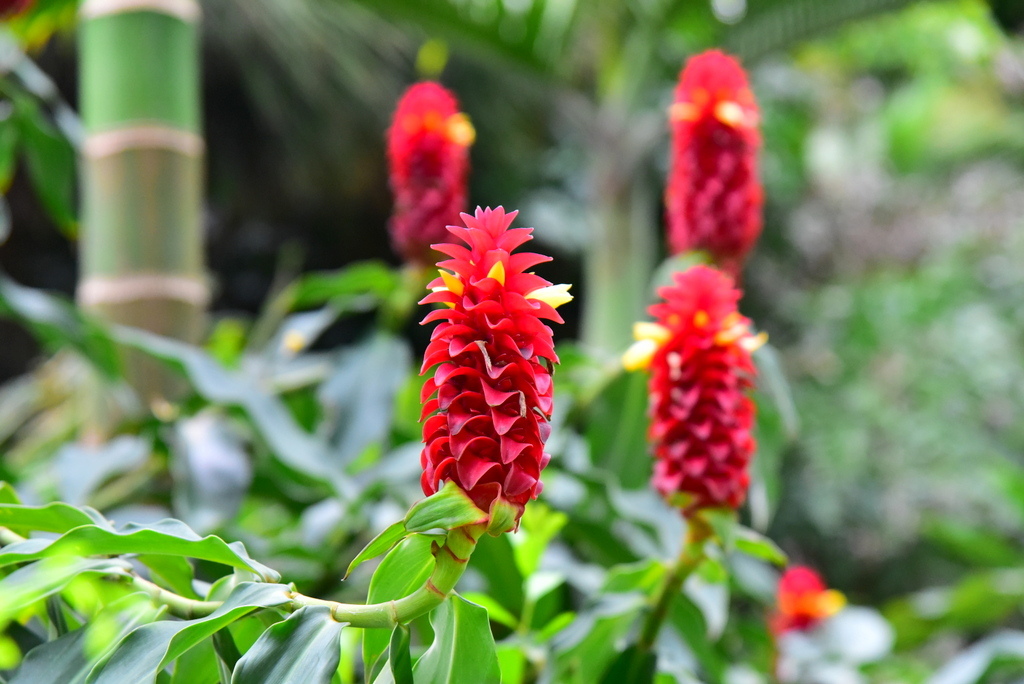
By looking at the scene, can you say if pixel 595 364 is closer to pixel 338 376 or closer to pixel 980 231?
pixel 338 376

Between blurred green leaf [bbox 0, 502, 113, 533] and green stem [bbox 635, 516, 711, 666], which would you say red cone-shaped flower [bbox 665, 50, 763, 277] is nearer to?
green stem [bbox 635, 516, 711, 666]

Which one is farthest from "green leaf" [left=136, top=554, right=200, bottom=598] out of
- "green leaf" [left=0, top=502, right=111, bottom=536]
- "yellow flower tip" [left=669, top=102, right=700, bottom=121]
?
"yellow flower tip" [left=669, top=102, right=700, bottom=121]

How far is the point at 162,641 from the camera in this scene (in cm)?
34

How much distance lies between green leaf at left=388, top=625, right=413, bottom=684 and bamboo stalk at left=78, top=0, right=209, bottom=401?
2.09 ft

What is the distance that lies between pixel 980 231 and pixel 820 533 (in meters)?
1.31

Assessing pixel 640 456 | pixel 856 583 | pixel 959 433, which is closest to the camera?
pixel 640 456

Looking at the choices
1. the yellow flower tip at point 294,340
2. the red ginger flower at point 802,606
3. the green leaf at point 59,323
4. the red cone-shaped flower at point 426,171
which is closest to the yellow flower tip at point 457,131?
the red cone-shaped flower at point 426,171

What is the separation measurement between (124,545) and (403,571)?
11 centimetres

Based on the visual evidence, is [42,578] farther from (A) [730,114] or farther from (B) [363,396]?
(A) [730,114]

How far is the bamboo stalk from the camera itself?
873 millimetres

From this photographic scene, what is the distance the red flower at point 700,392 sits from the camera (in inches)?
21.6

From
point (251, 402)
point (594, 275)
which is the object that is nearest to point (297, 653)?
point (251, 402)

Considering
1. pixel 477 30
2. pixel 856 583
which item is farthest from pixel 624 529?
pixel 856 583

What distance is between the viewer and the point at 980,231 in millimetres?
3201
